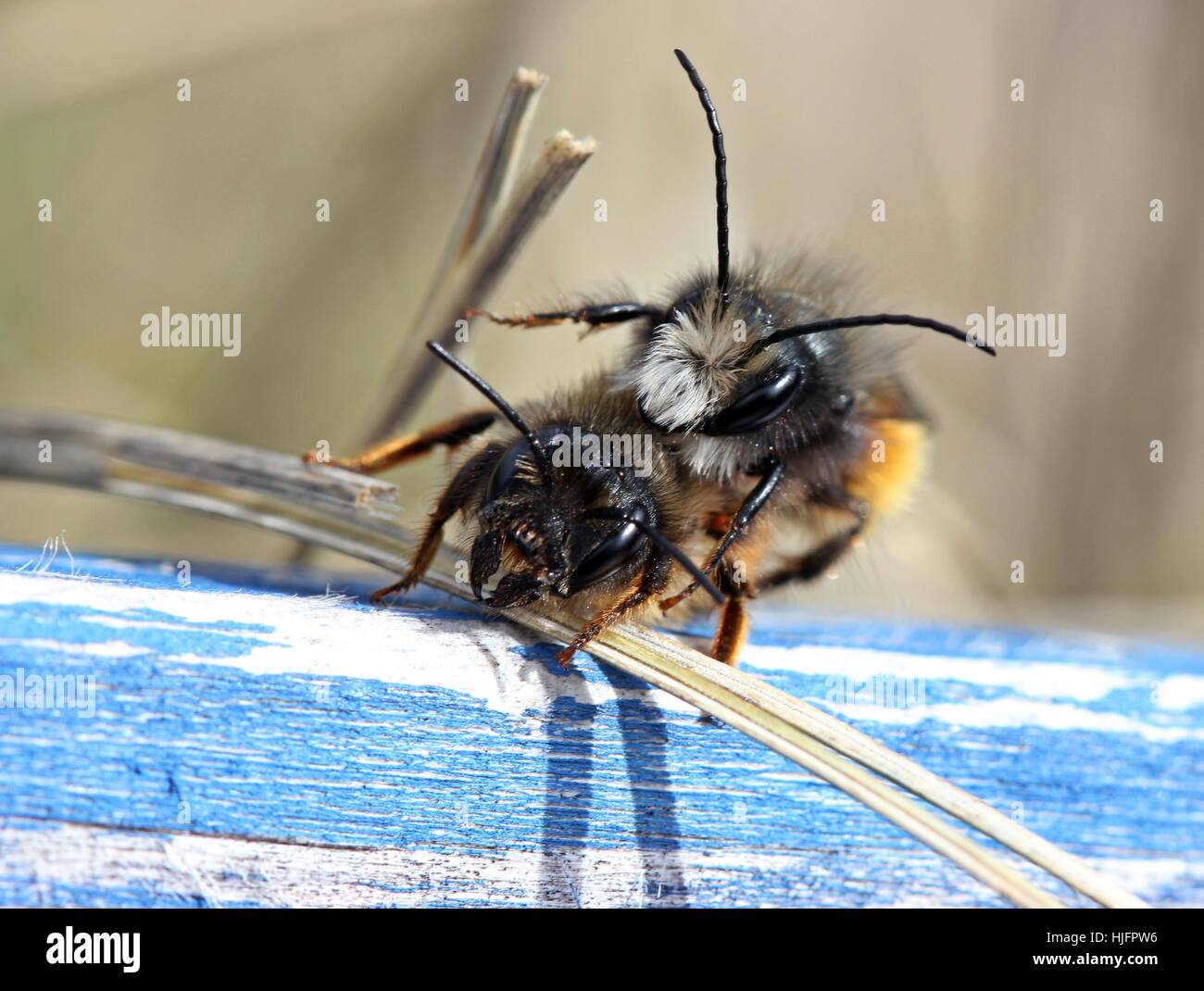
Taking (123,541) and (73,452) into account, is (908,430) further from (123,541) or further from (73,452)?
(123,541)

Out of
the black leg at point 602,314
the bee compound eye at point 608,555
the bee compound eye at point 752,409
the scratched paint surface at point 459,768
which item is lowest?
the scratched paint surface at point 459,768

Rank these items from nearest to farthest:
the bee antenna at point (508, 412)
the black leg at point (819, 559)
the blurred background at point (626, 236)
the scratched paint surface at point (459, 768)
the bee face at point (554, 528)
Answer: the scratched paint surface at point (459, 768), the bee face at point (554, 528), the bee antenna at point (508, 412), the black leg at point (819, 559), the blurred background at point (626, 236)

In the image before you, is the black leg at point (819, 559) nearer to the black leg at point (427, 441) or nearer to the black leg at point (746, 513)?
the black leg at point (746, 513)

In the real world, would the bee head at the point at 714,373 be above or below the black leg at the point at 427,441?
above

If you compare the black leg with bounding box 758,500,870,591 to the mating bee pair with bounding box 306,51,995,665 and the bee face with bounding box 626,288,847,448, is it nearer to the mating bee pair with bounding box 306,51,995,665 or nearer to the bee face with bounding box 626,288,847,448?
the mating bee pair with bounding box 306,51,995,665

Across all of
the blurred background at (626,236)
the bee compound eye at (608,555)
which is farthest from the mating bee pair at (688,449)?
the blurred background at (626,236)

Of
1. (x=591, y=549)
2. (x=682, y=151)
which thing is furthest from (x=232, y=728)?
(x=682, y=151)

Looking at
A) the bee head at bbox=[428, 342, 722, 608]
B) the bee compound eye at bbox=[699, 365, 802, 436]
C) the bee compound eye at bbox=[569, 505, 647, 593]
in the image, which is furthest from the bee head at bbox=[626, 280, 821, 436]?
the bee compound eye at bbox=[569, 505, 647, 593]

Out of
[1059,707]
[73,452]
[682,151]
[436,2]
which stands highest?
[436,2]
